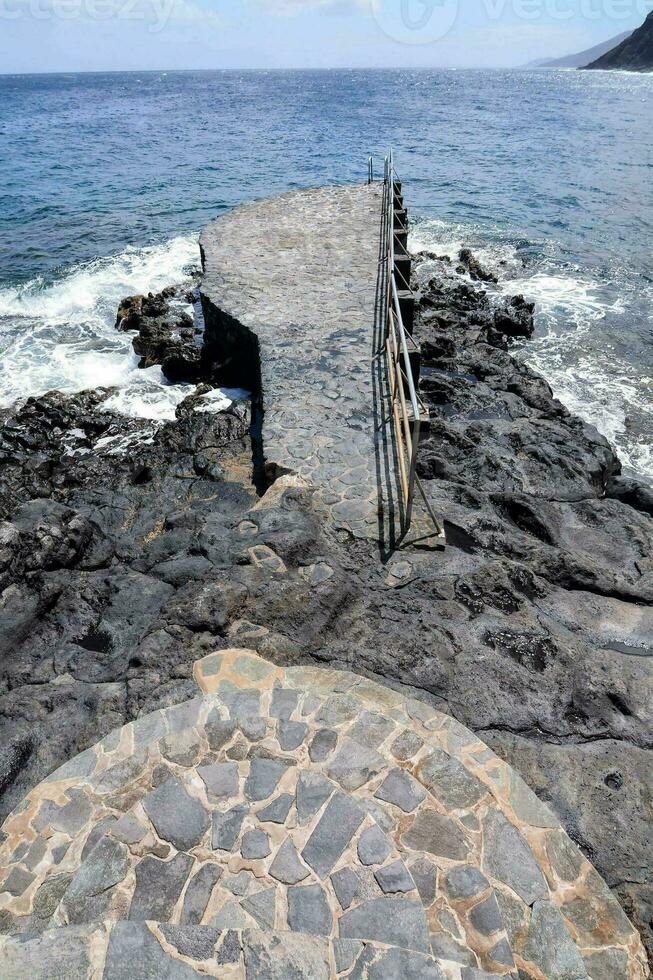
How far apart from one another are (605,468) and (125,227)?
81.6 feet

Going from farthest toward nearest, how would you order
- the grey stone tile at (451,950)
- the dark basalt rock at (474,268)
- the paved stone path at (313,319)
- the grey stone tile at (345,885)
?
the dark basalt rock at (474,268) < the paved stone path at (313,319) < the grey stone tile at (345,885) < the grey stone tile at (451,950)

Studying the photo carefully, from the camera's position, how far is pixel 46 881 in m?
4.28

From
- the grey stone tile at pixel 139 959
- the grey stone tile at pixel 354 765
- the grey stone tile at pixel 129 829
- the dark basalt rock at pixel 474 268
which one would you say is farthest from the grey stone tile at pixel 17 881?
the dark basalt rock at pixel 474 268

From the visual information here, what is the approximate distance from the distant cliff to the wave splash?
163126mm

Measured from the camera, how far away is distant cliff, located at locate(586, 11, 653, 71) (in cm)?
14820

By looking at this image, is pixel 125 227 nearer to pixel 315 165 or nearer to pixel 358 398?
pixel 315 165

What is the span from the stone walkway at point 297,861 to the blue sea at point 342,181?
31.3ft

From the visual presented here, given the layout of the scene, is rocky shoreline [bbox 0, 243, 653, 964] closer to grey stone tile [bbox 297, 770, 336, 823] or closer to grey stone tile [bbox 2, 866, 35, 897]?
grey stone tile [bbox 2, 866, 35, 897]

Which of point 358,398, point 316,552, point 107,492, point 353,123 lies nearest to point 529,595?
point 316,552

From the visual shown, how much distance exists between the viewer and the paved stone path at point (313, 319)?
28.6 feet

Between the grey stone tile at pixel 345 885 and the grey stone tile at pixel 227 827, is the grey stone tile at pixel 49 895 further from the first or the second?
the grey stone tile at pixel 345 885

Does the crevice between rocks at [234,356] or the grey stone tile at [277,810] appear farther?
the crevice between rocks at [234,356]

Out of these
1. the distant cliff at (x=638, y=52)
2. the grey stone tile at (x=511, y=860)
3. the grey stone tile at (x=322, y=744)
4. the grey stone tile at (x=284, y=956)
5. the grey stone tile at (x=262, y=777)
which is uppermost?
the distant cliff at (x=638, y=52)

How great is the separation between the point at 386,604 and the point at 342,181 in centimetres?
3444
